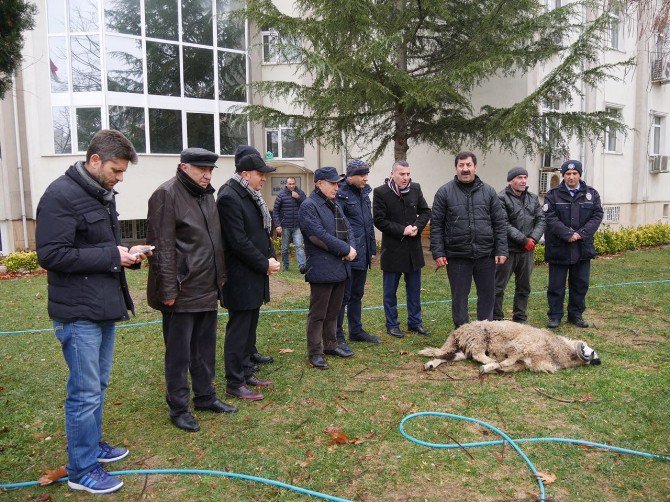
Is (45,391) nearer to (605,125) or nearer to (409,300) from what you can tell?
(409,300)

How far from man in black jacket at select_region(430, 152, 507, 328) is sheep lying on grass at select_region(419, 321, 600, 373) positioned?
583mm

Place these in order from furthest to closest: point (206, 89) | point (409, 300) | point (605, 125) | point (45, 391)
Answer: point (206, 89) → point (605, 125) → point (409, 300) → point (45, 391)

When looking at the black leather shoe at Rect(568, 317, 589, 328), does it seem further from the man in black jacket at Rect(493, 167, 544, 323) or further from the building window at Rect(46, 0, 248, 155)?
the building window at Rect(46, 0, 248, 155)

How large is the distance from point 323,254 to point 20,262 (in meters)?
10.5

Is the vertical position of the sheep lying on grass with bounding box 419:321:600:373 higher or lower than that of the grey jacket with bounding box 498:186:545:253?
lower

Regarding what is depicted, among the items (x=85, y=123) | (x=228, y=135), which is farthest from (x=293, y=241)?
(x=85, y=123)

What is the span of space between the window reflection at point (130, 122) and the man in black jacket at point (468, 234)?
11645 mm

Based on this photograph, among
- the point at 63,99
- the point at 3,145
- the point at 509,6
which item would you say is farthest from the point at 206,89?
the point at 509,6

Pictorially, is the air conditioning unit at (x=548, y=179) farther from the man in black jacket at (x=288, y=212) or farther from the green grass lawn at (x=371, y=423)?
the green grass lawn at (x=371, y=423)

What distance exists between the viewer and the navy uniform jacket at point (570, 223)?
268 inches

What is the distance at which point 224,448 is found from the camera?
3807 mm

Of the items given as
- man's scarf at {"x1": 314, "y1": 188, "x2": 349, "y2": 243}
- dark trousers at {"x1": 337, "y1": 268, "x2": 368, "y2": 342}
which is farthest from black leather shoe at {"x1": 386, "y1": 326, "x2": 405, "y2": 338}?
man's scarf at {"x1": 314, "y1": 188, "x2": 349, "y2": 243}

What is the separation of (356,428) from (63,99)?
47.1 feet

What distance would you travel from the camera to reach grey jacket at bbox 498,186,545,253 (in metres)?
6.82
